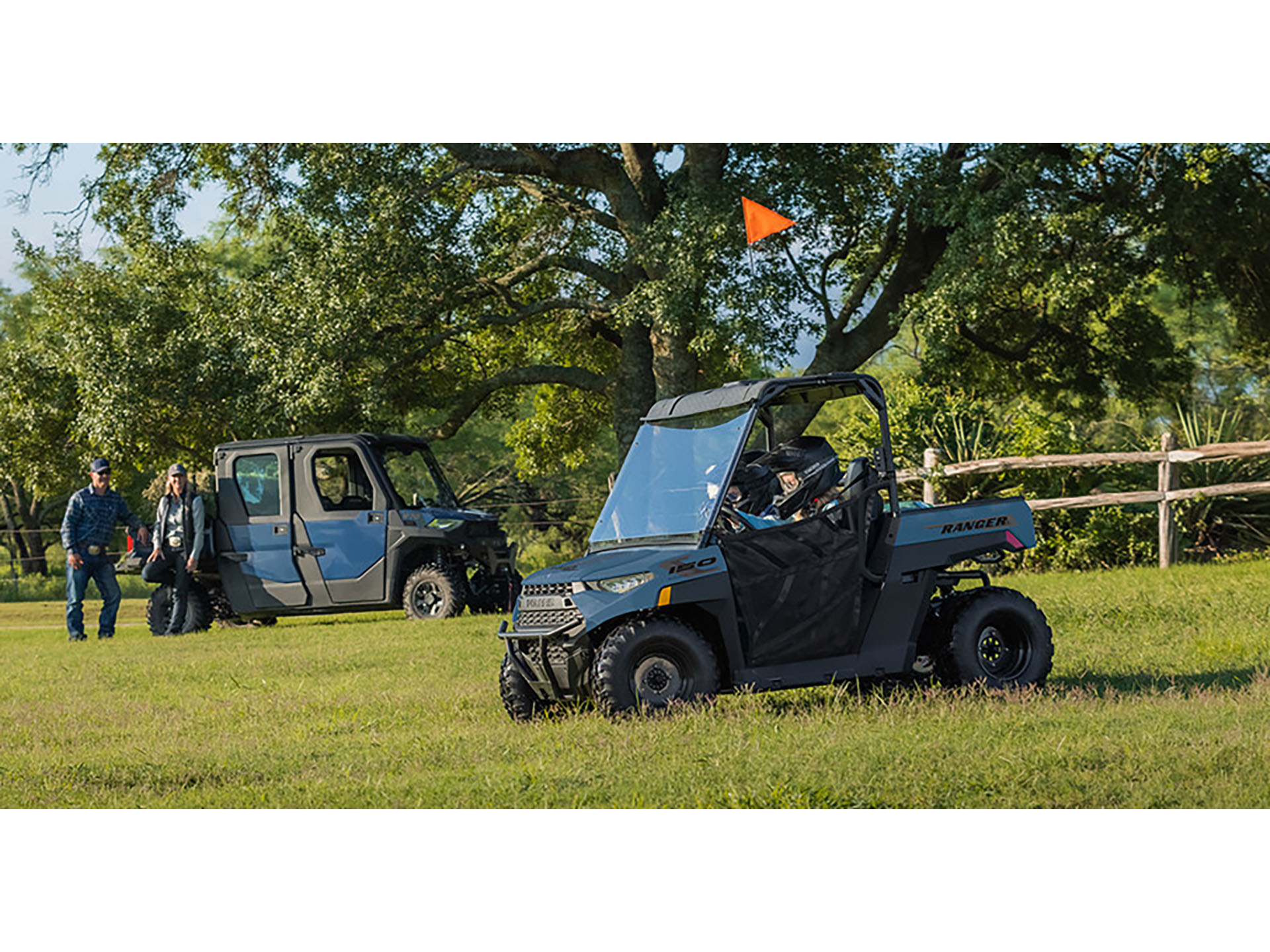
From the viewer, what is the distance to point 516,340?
2695 cm

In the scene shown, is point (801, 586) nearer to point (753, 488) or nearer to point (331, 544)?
point (753, 488)

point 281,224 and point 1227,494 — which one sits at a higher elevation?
point 281,224

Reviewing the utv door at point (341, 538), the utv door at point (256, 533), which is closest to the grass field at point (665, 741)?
the utv door at point (341, 538)

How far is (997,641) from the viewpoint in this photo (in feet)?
30.1

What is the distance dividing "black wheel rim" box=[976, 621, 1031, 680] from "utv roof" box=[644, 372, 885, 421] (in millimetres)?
1574

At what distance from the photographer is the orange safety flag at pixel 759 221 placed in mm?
19688

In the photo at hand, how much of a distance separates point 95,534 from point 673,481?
383 inches

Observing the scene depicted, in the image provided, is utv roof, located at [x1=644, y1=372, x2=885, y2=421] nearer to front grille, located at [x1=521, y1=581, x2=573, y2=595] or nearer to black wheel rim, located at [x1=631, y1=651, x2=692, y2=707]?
front grille, located at [x1=521, y1=581, x2=573, y2=595]

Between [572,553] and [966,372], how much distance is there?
15.8 metres

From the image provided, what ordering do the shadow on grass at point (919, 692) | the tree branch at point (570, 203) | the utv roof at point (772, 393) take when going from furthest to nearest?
the tree branch at point (570, 203), the utv roof at point (772, 393), the shadow on grass at point (919, 692)

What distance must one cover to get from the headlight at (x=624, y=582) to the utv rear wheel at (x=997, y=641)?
2068mm

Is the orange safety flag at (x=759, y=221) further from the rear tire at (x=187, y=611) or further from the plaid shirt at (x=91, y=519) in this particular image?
the plaid shirt at (x=91, y=519)

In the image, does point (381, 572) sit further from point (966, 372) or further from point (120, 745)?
point (966, 372)

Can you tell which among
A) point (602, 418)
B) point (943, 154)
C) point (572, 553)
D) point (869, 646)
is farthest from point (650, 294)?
point (572, 553)
